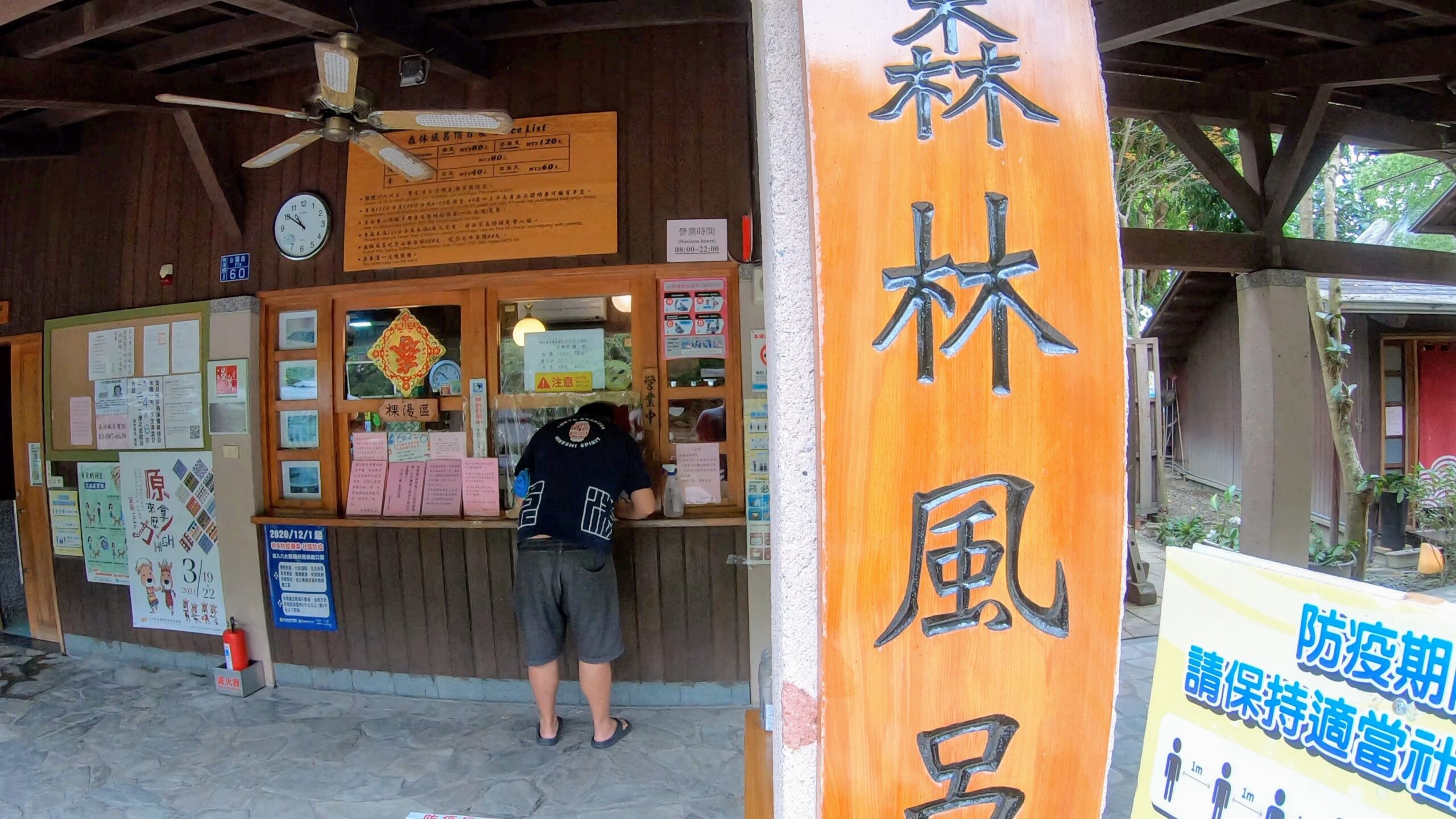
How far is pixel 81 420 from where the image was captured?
5.11 meters

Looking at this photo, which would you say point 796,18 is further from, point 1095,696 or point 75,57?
point 75,57

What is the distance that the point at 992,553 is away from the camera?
50.4 inches

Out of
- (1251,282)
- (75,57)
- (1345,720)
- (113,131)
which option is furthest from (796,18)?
(113,131)

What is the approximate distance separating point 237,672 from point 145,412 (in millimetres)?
1920

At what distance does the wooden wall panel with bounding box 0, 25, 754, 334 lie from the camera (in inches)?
157

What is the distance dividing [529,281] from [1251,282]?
15.7ft

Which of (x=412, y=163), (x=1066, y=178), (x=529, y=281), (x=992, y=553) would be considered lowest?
(x=992, y=553)

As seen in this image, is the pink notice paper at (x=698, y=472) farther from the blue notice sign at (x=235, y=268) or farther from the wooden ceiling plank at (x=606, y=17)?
the blue notice sign at (x=235, y=268)

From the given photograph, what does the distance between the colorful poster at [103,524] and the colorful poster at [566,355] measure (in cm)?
333

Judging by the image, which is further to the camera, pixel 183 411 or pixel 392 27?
pixel 183 411

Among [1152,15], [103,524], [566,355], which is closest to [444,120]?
[566,355]

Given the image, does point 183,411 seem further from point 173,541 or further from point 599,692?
point 599,692

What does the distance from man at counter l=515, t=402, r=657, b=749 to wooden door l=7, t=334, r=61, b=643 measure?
14.9ft

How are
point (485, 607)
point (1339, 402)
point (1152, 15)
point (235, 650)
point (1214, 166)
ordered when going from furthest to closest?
point (1339, 402), point (1214, 166), point (235, 650), point (485, 607), point (1152, 15)
